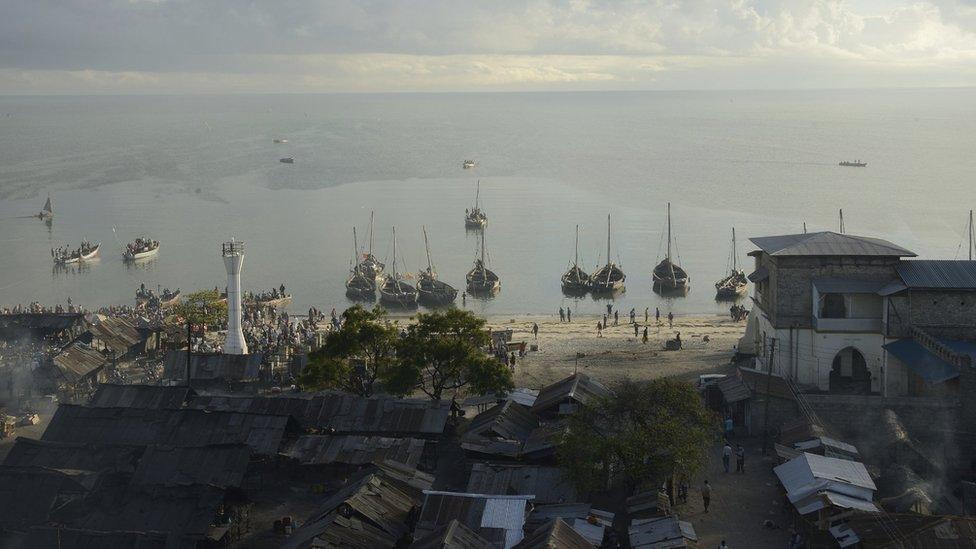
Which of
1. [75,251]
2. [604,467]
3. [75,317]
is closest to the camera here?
[604,467]

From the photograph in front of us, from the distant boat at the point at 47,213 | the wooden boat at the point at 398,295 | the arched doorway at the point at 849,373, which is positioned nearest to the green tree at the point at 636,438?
the arched doorway at the point at 849,373

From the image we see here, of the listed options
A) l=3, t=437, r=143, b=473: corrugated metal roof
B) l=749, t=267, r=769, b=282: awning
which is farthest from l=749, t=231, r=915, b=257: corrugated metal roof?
l=3, t=437, r=143, b=473: corrugated metal roof

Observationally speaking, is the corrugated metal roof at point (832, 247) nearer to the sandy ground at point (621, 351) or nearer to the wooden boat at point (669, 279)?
the sandy ground at point (621, 351)

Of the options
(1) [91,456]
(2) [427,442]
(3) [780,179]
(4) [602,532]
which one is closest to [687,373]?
(2) [427,442]

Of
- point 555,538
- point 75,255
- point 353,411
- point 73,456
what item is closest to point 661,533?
point 555,538

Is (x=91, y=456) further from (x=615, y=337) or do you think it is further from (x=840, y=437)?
(x=615, y=337)

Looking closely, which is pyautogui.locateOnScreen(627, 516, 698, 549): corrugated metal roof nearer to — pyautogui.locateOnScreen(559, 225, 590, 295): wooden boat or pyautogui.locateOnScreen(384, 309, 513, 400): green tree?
pyautogui.locateOnScreen(384, 309, 513, 400): green tree
